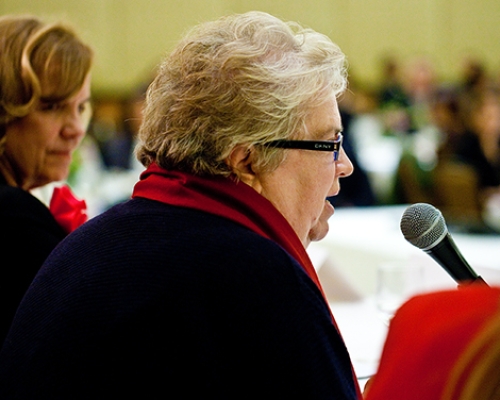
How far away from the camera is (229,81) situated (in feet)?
3.95

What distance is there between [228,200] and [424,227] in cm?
38

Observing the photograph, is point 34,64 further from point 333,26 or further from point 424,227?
point 333,26

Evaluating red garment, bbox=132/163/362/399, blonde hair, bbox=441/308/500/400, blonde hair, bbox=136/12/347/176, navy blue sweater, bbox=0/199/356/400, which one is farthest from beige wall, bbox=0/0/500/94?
blonde hair, bbox=441/308/500/400

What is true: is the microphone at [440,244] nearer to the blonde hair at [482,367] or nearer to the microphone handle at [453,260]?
the microphone handle at [453,260]

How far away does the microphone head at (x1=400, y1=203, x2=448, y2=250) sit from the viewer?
1305mm

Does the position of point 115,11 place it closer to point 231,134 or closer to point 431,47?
point 431,47

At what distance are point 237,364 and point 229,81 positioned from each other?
0.46 m

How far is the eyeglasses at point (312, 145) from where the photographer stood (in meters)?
1.25

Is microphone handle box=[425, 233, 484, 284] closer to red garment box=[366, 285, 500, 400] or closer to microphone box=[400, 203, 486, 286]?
microphone box=[400, 203, 486, 286]

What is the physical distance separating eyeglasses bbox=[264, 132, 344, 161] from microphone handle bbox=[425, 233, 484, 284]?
247 mm

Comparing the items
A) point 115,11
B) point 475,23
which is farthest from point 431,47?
point 115,11

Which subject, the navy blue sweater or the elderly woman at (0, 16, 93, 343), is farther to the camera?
the elderly woman at (0, 16, 93, 343)

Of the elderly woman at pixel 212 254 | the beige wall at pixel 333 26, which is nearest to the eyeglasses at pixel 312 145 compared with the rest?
the elderly woman at pixel 212 254

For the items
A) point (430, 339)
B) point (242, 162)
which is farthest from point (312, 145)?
point (430, 339)
